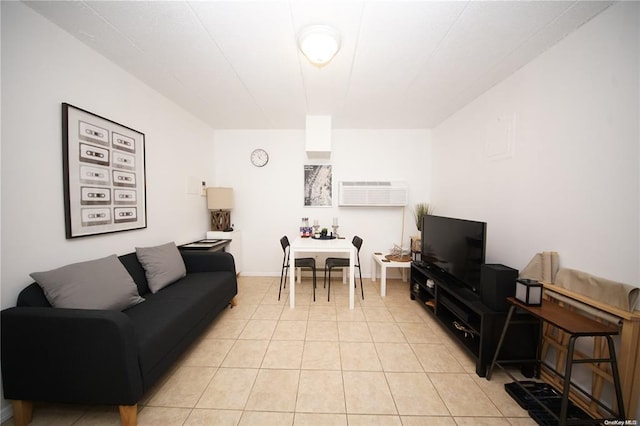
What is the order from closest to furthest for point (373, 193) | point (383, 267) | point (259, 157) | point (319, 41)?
point (319, 41)
point (383, 267)
point (373, 193)
point (259, 157)

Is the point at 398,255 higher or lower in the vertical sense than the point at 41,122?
lower

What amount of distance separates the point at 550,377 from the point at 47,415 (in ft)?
11.4

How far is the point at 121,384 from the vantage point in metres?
1.24

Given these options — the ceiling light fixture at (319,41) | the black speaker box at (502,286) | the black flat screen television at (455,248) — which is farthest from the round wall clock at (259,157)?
the black speaker box at (502,286)

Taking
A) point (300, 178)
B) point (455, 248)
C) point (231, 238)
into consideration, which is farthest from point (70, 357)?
point (300, 178)

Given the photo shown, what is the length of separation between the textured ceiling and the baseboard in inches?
99.8

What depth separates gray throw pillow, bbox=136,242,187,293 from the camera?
212 cm

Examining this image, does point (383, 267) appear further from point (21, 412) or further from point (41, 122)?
point (41, 122)

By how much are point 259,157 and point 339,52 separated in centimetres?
238

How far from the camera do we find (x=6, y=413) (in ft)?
4.36

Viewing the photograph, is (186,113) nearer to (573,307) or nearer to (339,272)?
(339,272)

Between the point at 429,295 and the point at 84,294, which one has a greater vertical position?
the point at 84,294

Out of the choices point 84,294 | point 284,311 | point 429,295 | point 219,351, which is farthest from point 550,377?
point 84,294

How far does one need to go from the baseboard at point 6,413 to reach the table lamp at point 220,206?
2.44 m
